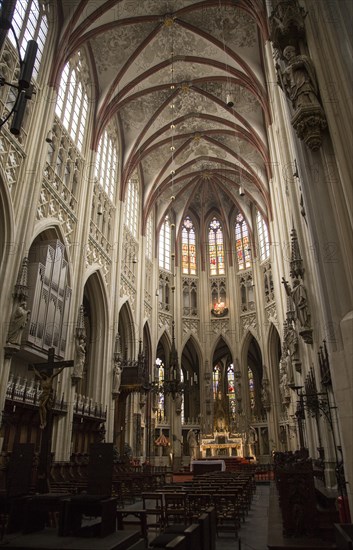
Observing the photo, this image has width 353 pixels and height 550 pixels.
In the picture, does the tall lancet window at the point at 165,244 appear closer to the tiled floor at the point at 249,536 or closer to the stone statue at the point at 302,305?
the stone statue at the point at 302,305

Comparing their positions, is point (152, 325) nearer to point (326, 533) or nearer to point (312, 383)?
point (312, 383)

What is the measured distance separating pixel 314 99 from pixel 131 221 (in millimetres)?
22736

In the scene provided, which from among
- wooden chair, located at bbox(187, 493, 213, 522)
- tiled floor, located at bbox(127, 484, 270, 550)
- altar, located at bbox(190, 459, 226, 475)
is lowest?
tiled floor, located at bbox(127, 484, 270, 550)

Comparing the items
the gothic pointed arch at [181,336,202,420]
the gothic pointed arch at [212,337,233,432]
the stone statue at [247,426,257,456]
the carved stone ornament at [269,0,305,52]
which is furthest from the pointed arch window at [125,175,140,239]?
the carved stone ornament at [269,0,305,52]

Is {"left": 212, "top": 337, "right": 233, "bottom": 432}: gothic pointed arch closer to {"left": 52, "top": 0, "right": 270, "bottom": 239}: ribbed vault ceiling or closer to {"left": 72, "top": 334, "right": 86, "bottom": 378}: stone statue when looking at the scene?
{"left": 52, "top": 0, "right": 270, "bottom": 239}: ribbed vault ceiling

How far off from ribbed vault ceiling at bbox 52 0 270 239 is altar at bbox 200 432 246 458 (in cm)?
1732

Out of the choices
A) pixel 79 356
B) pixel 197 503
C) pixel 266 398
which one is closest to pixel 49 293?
pixel 79 356

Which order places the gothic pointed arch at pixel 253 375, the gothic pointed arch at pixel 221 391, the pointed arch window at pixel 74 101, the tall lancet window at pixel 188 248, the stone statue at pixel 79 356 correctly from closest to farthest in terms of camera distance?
the stone statue at pixel 79 356 < the pointed arch window at pixel 74 101 < the gothic pointed arch at pixel 221 391 < the gothic pointed arch at pixel 253 375 < the tall lancet window at pixel 188 248

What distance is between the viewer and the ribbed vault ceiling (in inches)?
828

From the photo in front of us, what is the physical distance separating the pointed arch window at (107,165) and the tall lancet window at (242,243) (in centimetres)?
1438

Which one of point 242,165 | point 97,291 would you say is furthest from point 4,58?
point 242,165

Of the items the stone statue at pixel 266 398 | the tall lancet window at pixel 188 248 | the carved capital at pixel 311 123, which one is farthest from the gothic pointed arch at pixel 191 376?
the carved capital at pixel 311 123

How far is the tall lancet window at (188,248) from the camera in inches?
1468

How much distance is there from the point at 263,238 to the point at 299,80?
2683 cm
